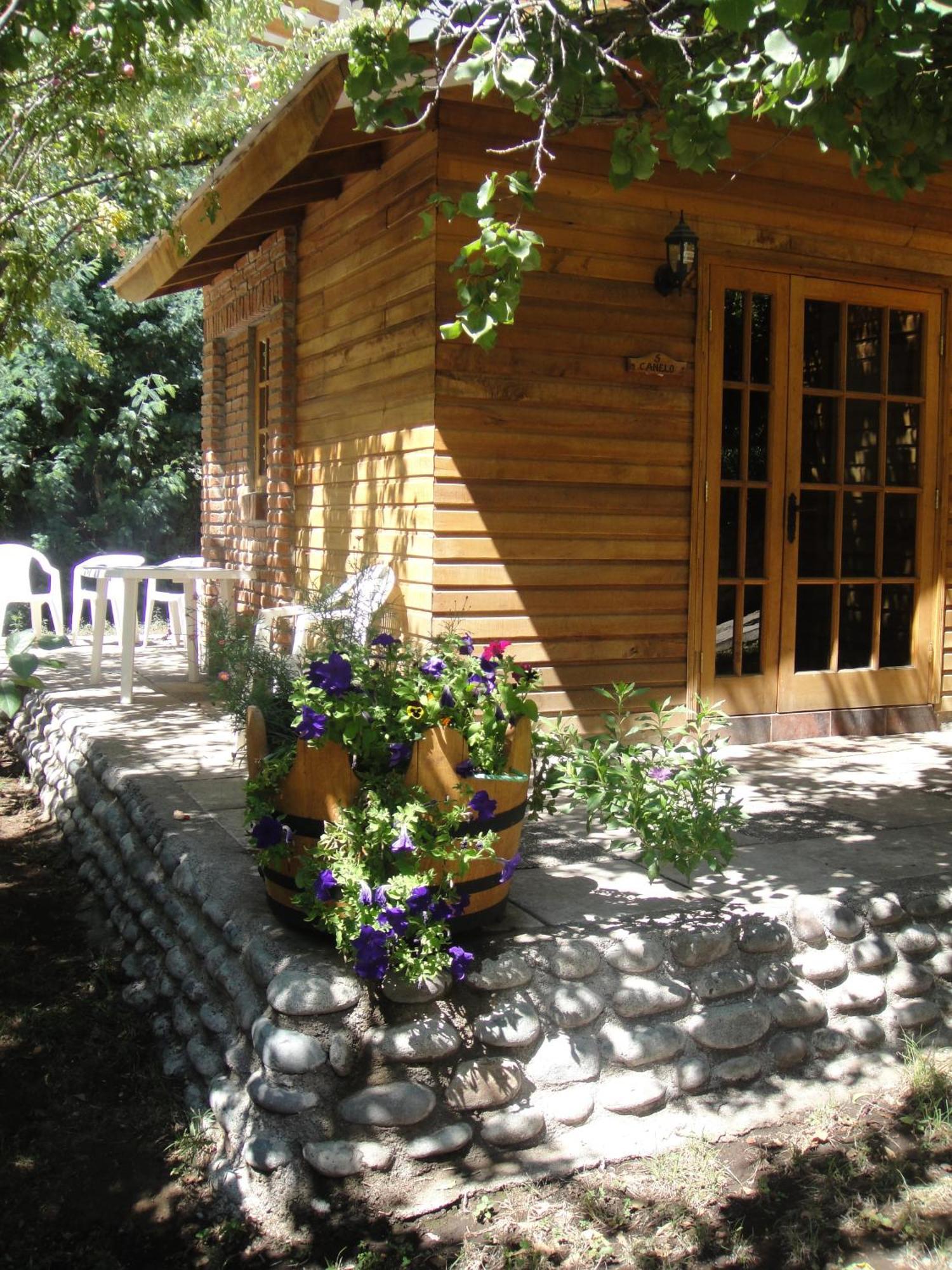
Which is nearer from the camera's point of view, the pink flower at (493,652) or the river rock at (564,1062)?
the river rock at (564,1062)

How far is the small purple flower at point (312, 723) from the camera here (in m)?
2.58

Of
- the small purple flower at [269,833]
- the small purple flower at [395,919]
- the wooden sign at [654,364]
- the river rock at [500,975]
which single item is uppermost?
the wooden sign at [654,364]

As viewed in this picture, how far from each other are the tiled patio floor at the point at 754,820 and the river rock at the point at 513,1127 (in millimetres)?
432

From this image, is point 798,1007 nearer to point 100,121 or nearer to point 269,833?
point 269,833

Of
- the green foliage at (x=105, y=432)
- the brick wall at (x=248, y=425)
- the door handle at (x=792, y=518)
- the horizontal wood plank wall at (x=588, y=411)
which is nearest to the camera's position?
the horizontal wood plank wall at (x=588, y=411)

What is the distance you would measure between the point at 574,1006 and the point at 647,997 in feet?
0.66

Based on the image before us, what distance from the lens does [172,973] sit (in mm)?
3236

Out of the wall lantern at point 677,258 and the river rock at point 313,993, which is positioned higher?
the wall lantern at point 677,258

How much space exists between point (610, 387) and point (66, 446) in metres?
8.25

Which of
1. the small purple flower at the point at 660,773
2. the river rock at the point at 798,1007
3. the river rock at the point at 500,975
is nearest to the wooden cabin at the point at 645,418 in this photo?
the small purple flower at the point at 660,773

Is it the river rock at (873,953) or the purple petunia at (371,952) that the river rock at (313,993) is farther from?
the river rock at (873,953)

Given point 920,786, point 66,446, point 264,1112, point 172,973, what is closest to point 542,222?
point 920,786

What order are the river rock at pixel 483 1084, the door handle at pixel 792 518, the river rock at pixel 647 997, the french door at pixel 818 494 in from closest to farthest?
the river rock at pixel 483 1084, the river rock at pixel 647 997, the french door at pixel 818 494, the door handle at pixel 792 518

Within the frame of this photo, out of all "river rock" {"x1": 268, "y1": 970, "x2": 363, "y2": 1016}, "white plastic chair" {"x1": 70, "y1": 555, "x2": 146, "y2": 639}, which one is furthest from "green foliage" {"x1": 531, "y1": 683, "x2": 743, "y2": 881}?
"white plastic chair" {"x1": 70, "y1": 555, "x2": 146, "y2": 639}
